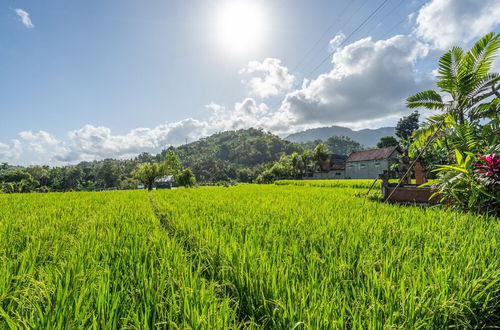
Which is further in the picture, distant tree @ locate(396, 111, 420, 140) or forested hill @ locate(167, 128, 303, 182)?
forested hill @ locate(167, 128, 303, 182)

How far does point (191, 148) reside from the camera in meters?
145

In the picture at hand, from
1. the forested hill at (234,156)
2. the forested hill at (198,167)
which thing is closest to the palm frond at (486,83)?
the forested hill at (198,167)

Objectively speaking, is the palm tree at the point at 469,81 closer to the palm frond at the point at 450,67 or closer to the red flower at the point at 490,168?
the palm frond at the point at 450,67

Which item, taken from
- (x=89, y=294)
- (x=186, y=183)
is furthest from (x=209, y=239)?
(x=186, y=183)

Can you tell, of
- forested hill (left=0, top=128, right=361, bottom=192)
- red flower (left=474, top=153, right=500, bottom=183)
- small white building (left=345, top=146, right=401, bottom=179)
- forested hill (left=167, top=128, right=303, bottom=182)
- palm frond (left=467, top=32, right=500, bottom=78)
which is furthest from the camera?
forested hill (left=167, top=128, right=303, bottom=182)

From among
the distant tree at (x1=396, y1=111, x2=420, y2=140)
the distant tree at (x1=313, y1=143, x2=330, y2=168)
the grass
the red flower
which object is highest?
the distant tree at (x1=396, y1=111, x2=420, y2=140)

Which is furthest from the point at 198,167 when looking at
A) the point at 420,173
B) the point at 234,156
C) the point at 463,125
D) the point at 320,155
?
the point at 463,125

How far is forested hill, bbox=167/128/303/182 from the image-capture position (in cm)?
8031

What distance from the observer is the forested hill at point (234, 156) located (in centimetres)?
8031

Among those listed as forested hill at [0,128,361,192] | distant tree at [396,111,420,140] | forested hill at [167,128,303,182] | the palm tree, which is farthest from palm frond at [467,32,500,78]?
forested hill at [167,128,303,182]

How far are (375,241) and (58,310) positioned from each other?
256 cm

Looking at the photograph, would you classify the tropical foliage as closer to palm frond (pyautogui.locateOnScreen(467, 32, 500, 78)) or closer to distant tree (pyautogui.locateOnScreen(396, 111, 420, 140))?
palm frond (pyautogui.locateOnScreen(467, 32, 500, 78))

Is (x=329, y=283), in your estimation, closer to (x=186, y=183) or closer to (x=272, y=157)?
(x=186, y=183)

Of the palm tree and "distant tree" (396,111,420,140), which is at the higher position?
"distant tree" (396,111,420,140)
